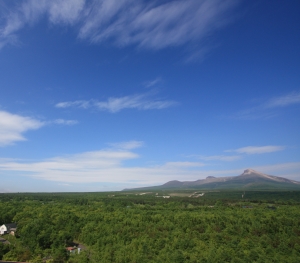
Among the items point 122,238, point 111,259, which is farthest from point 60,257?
point 122,238

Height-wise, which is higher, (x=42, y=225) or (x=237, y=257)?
(x=42, y=225)

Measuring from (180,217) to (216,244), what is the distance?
10.6 meters

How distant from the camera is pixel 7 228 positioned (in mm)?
30219

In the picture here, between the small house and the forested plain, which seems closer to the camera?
the forested plain

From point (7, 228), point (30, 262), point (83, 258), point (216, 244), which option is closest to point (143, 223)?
point (216, 244)

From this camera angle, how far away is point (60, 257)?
1731cm

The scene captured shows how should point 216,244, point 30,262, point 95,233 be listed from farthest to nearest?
point 95,233 → point 216,244 → point 30,262

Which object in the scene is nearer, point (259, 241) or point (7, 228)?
point (259, 241)

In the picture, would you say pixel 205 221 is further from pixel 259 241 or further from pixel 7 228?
pixel 7 228

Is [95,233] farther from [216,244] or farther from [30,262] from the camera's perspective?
[216,244]

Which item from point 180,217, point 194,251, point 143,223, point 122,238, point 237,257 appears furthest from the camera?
point 180,217

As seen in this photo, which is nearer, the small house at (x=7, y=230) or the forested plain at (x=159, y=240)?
the forested plain at (x=159, y=240)

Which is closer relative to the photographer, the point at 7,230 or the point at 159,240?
the point at 159,240

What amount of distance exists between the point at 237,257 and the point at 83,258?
11398 millimetres
